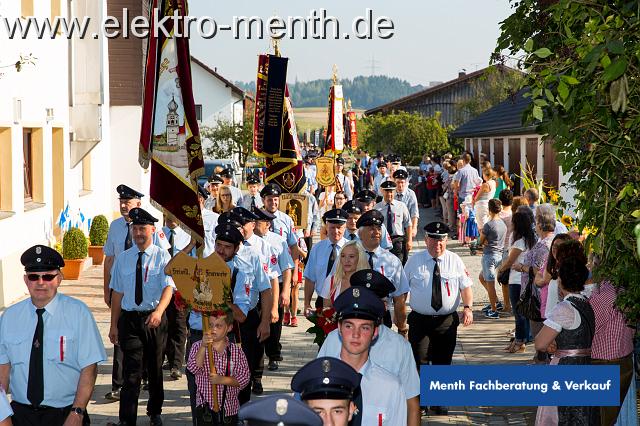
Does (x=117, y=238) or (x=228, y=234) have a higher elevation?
(x=228, y=234)

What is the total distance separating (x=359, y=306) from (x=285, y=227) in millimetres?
8420

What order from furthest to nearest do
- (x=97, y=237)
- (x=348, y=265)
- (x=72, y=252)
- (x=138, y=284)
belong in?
(x=97, y=237)
(x=72, y=252)
(x=138, y=284)
(x=348, y=265)

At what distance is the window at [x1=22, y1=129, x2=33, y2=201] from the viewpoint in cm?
2045

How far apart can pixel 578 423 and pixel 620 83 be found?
326cm

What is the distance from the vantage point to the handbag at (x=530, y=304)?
10672 millimetres

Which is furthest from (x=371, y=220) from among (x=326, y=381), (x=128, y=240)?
(x=326, y=381)

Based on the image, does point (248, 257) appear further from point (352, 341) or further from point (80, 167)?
point (80, 167)

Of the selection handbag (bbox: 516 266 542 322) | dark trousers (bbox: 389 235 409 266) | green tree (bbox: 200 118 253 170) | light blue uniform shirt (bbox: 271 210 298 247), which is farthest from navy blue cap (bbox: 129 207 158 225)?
green tree (bbox: 200 118 253 170)

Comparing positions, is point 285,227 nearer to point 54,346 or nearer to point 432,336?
point 432,336

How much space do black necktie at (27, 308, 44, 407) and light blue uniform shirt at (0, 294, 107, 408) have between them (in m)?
0.02

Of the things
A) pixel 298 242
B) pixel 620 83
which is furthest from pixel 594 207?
pixel 298 242

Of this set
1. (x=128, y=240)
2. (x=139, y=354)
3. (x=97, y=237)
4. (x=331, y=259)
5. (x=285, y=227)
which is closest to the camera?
(x=139, y=354)

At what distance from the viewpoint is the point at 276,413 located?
12.5 ft
